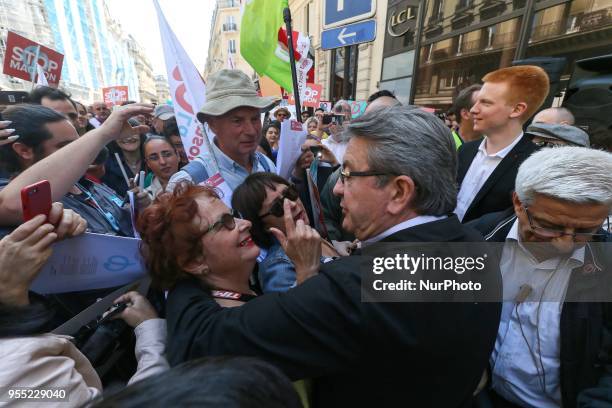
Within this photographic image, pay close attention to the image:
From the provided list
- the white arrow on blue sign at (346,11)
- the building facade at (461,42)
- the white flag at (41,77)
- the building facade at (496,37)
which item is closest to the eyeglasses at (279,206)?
the white arrow on blue sign at (346,11)

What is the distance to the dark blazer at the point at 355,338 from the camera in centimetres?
85

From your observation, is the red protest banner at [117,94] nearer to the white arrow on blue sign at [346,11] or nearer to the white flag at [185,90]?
the white flag at [185,90]

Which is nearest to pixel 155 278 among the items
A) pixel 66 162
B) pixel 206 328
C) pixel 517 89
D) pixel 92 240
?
pixel 92 240

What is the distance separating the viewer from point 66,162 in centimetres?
144

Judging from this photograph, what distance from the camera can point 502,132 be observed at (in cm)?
239

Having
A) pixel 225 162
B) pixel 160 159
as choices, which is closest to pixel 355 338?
pixel 225 162

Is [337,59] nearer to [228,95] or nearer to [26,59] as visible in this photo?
[26,59]

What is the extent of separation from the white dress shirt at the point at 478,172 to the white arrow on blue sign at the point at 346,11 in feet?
4.87

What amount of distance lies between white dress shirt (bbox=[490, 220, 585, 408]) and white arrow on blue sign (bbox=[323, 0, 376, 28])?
219 cm

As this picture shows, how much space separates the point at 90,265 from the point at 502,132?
2.73 m

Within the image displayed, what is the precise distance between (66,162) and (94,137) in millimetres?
197

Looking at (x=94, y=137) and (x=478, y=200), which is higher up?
(x=94, y=137)

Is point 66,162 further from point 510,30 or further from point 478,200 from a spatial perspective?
point 510,30

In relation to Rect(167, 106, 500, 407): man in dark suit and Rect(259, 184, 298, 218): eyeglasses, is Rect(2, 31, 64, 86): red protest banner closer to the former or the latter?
Rect(259, 184, 298, 218): eyeglasses
